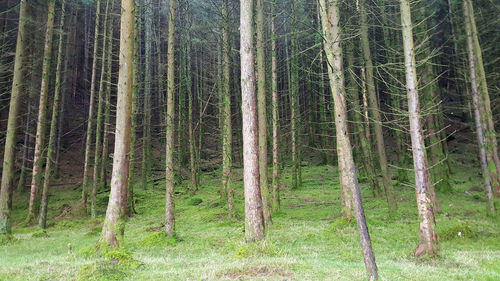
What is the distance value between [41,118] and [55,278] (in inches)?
471

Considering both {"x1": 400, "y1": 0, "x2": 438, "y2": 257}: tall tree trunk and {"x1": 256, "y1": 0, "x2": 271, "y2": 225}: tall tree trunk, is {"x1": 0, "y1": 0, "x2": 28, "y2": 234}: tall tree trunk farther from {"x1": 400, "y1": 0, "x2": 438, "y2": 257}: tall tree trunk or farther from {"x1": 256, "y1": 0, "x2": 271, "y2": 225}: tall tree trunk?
{"x1": 400, "y1": 0, "x2": 438, "y2": 257}: tall tree trunk

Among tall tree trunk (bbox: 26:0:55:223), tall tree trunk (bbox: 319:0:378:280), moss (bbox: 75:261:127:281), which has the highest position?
tall tree trunk (bbox: 26:0:55:223)

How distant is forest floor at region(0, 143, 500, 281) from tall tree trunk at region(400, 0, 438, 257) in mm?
412

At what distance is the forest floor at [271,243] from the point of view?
5.97m

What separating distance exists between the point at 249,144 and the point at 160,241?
541 centimetres

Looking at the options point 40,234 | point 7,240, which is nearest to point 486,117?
point 40,234

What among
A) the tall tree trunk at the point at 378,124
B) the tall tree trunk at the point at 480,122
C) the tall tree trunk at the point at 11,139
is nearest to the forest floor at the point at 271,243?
the tall tree trunk at the point at 378,124

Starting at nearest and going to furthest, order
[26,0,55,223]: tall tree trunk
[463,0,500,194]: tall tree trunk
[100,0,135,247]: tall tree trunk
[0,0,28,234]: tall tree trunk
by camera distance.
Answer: [100,0,135,247]: tall tree trunk < [0,0,28,234]: tall tree trunk < [463,0,500,194]: tall tree trunk < [26,0,55,223]: tall tree trunk

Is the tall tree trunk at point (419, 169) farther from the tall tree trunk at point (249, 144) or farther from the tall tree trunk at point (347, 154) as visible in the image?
the tall tree trunk at point (249, 144)

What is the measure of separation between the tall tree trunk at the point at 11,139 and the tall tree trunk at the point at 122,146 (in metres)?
7.21

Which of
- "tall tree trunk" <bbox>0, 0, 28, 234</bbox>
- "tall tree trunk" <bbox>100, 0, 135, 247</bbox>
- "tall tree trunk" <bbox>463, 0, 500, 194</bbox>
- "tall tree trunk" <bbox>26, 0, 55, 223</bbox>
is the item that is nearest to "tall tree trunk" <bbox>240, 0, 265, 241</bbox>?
"tall tree trunk" <bbox>100, 0, 135, 247</bbox>

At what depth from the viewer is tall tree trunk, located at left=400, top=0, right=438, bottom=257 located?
7863mm

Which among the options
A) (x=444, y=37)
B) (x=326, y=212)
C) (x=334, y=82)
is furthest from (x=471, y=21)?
(x=444, y=37)

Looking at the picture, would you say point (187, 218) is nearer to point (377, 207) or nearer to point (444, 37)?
point (377, 207)
